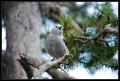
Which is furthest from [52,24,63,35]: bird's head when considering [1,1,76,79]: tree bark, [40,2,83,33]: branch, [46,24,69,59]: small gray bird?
[40,2,83,33]: branch

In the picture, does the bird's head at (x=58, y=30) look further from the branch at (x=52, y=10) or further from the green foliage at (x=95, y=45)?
the branch at (x=52, y=10)

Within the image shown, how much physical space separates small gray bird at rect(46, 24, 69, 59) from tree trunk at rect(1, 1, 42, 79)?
156cm

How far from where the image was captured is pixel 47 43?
2.40 metres

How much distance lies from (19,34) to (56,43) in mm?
1866

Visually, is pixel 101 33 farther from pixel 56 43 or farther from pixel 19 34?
pixel 19 34

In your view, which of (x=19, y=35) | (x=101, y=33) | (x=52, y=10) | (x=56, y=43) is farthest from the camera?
Result: (x=52, y=10)

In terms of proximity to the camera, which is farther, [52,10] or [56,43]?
[52,10]

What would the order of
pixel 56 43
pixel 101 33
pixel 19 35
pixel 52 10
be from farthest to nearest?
pixel 52 10
pixel 19 35
pixel 56 43
pixel 101 33

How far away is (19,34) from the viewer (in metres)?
4.21

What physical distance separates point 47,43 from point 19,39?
181 cm

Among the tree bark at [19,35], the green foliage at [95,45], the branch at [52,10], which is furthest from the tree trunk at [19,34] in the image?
the green foliage at [95,45]

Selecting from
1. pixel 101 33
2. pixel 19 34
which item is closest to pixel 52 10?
pixel 19 34

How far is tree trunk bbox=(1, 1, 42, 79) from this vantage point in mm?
4039

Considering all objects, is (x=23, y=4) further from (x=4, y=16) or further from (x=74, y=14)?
(x=74, y=14)
